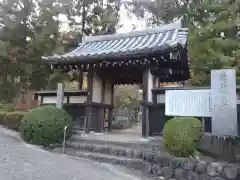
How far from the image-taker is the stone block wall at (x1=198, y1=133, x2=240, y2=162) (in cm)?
712

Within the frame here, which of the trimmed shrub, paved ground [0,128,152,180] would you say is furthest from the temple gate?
paved ground [0,128,152,180]

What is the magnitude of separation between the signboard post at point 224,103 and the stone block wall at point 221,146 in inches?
9.1

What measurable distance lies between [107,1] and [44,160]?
55.2ft

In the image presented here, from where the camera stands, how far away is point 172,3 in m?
22.8

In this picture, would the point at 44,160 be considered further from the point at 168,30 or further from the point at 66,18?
the point at 66,18

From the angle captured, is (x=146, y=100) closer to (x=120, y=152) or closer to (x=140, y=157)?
(x=120, y=152)

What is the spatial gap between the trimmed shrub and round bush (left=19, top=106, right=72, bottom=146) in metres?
2.24

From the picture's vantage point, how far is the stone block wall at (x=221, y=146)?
7125 mm

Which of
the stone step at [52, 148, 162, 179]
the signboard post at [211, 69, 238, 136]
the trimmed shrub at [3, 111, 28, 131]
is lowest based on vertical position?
the stone step at [52, 148, 162, 179]

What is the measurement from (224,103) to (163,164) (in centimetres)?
245

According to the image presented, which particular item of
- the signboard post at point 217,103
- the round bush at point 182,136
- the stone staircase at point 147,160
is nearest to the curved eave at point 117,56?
the signboard post at point 217,103

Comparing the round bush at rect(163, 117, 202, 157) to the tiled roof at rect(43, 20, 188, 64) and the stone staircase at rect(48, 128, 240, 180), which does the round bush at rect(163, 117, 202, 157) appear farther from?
the tiled roof at rect(43, 20, 188, 64)

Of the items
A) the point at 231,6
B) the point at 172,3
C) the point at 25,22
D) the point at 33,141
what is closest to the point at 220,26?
the point at 231,6

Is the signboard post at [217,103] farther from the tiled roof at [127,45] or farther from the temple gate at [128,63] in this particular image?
the tiled roof at [127,45]
